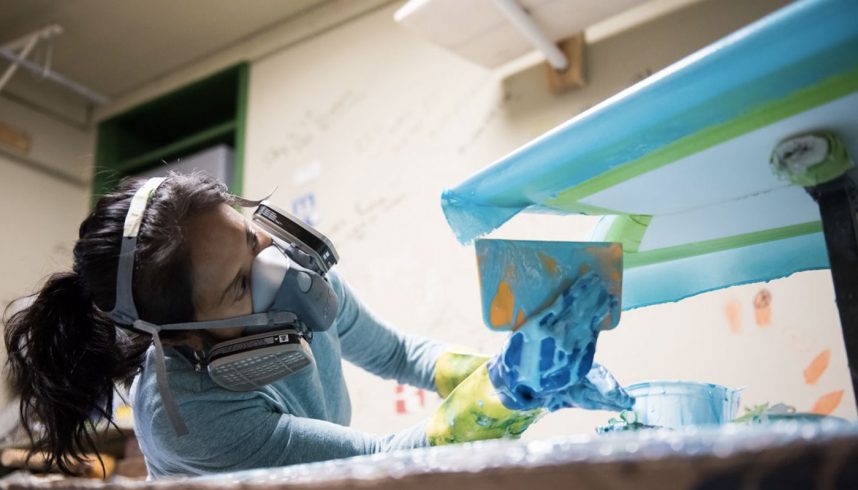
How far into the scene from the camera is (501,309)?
2.48 feet

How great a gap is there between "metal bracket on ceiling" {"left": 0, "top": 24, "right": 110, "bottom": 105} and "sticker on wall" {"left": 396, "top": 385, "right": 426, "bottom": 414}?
1850 millimetres

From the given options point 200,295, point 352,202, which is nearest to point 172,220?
point 200,295

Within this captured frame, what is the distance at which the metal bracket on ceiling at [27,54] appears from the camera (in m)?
2.54

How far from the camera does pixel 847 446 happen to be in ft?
1.04

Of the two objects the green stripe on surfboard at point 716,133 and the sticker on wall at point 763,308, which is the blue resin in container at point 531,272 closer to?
the green stripe on surfboard at point 716,133

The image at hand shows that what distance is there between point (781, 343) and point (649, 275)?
62 cm

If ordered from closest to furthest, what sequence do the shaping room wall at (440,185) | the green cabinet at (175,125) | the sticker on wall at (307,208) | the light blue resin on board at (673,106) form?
the light blue resin on board at (673,106) → the shaping room wall at (440,185) → the sticker on wall at (307,208) → the green cabinet at (175,125)

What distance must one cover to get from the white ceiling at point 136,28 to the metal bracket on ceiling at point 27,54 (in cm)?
5

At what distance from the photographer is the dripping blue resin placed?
87 centimetres

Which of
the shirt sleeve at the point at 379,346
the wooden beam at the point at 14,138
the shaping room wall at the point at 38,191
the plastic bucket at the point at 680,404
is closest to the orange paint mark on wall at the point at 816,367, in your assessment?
the plastic bucket at the point at 680,404

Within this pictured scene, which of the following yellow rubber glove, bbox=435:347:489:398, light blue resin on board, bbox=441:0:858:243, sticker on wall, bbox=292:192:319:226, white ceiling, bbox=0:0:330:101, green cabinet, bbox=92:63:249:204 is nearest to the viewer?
light blue resin on board, bbox=441:0:858:243

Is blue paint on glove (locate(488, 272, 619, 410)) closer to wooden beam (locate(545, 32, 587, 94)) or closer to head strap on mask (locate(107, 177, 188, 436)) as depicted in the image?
head strap on mask (locate(107, 177, 188, 436))

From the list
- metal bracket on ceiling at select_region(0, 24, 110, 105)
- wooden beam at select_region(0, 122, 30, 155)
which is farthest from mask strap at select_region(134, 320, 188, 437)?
wooden beam at select_region(0, 122, 30, 155)

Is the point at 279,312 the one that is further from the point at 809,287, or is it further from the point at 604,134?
the point at 809,287
